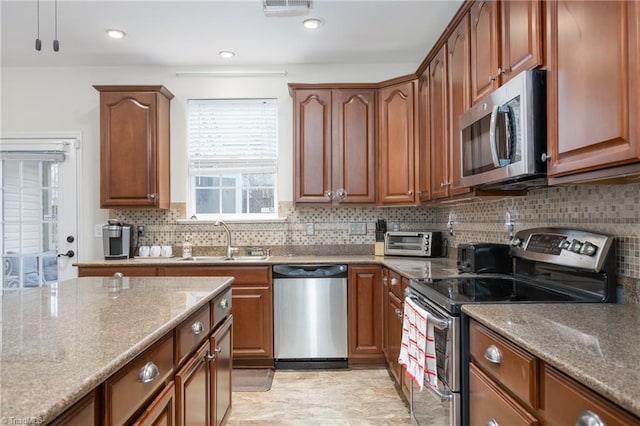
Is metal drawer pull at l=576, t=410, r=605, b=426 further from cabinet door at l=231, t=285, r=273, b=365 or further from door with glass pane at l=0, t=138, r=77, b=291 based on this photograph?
door with glass pane at l=0, t=138, r=77, b=291

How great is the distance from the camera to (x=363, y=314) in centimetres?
326

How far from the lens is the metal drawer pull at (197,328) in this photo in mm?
1569

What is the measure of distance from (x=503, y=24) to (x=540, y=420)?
5.34ft

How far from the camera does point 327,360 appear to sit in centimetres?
328

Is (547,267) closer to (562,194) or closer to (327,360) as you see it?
(562,194)

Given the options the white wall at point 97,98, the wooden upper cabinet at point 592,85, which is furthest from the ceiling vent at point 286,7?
the wooden upper cabinet at point 592,85

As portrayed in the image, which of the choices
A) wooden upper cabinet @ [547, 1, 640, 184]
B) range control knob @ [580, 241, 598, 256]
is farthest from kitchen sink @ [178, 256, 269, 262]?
wooden upper cabinet @ [547, 1, 640, 184]

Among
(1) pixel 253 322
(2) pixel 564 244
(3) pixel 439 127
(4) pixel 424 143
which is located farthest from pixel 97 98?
(2) pixel 564 244

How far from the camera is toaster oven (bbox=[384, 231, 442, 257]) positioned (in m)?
3.37

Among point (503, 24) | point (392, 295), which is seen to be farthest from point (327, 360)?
point (503, 24)

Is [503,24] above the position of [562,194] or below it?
above

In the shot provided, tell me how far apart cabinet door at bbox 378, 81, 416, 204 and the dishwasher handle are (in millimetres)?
729

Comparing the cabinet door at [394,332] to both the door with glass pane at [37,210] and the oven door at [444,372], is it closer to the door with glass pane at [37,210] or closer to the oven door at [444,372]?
the oven door at [444,372]

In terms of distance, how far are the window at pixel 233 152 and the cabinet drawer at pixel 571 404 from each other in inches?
123
